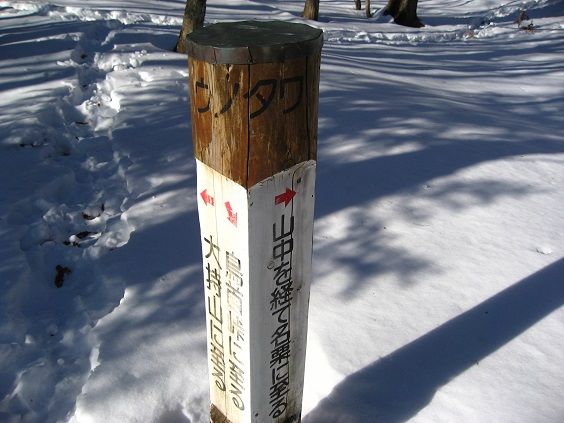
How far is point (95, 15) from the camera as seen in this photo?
420 inches

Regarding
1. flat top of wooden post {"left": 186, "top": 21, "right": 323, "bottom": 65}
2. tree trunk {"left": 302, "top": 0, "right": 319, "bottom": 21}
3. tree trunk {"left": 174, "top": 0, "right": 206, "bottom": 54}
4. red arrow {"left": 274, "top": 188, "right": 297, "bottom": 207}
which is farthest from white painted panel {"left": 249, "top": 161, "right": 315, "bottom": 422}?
tree trunk {"left": 302, "top": 0, "right": 319, "bottom": 21}

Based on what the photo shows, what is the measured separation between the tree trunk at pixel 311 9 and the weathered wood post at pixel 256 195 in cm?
1198

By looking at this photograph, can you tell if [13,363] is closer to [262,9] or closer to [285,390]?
[285,390]

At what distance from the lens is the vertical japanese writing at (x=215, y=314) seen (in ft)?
5.52

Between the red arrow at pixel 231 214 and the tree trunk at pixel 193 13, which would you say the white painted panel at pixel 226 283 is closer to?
the red arrow at pixel 231 214

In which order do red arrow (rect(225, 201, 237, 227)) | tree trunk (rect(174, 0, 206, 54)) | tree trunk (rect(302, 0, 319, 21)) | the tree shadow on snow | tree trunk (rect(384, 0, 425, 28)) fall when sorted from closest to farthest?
red arrow (rect(225, 201, 237, 227)) → the tree shadow on snow → tree trunk (rect(174, 0, 206, 54)) → tree trunk (rect(302, 0, 319, 21)) → tree trunk (rect(384, 0, 425, 28))

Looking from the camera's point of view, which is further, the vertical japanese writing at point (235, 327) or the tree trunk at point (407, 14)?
the tree trunk at point (407, 14)

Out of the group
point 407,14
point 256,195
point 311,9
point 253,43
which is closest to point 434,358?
point 256,195

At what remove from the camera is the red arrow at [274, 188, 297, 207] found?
1.53 meters

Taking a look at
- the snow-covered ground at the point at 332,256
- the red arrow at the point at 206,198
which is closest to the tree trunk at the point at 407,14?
the snow-covered ground at the point at 332,256

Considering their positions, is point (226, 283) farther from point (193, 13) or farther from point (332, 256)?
point (193, 13)

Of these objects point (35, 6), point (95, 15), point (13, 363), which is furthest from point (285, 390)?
point (35, 6)

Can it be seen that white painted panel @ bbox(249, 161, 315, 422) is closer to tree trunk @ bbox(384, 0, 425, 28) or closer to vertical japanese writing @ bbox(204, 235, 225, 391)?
vertical japanese writing @ bbox(204, 235, 225, 391)

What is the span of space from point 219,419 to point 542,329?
1.70 metres
